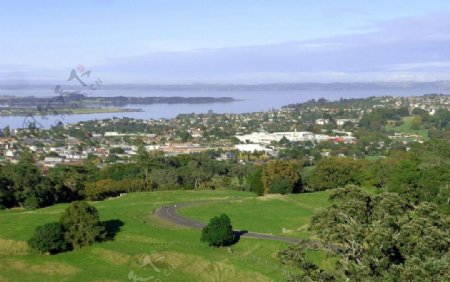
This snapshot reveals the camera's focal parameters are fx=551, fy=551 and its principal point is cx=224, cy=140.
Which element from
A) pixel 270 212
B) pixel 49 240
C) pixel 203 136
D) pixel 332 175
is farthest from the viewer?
pixel 203 136

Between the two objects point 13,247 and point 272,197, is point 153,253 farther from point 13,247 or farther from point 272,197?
point 272,197

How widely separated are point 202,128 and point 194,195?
333ft

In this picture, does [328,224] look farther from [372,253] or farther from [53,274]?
[53,274]

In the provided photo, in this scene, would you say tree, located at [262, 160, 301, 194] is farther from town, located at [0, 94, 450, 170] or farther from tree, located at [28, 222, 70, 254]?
town, located at [0, 94, 450, 170]

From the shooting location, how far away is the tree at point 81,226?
32.1 m

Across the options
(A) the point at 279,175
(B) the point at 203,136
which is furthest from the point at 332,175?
(B) the point at 203,136

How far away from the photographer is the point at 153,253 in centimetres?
3008

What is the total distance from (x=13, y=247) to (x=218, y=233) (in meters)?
12.1

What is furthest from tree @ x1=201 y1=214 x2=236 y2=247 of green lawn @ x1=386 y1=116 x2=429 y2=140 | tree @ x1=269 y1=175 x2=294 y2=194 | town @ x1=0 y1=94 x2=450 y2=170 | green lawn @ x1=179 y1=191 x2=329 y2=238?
green lawn @ x1=386 y1=116 x2=429 y2=140

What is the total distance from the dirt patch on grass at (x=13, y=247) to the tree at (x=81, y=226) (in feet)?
8.32

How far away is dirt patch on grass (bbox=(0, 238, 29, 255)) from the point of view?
32.0 meters

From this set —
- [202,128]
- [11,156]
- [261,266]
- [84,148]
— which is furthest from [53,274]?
[202,128]

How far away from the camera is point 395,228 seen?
15.2 metres

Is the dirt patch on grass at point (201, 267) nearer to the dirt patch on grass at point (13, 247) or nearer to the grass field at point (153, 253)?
the grass field at point (153, 253)
